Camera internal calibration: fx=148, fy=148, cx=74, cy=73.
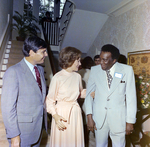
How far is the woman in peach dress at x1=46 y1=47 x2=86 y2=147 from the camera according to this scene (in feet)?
5.27

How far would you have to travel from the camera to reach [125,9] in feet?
11.6

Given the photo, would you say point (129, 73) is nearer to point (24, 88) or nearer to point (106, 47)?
point (106, 47)

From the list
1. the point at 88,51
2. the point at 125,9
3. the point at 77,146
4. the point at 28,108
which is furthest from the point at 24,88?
the point at 88,51

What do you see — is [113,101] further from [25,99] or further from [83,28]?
[83,28]

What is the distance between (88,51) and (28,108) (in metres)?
4.56

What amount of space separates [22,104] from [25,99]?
0.16ft

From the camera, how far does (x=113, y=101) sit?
1.52 meters

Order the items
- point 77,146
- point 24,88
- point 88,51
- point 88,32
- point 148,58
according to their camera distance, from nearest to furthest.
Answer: point 24,88, point 77,146, point 148,58, point 88,32, point 88,51

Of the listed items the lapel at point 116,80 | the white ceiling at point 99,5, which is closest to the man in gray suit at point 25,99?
the lapel at point 116,80

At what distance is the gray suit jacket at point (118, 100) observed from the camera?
1.47 m

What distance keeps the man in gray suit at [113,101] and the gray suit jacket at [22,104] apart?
0.57 meters

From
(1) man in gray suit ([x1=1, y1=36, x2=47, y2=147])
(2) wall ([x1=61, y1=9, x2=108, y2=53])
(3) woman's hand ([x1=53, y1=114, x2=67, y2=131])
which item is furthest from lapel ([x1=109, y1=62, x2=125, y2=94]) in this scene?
(2) wall ([x1=61, y1=9, x2=108, y2=53])

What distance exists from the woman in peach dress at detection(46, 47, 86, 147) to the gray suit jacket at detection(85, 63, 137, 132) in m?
0.26

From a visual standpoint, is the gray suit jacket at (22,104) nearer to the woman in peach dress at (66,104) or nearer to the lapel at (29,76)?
the lapel at (29,76)
